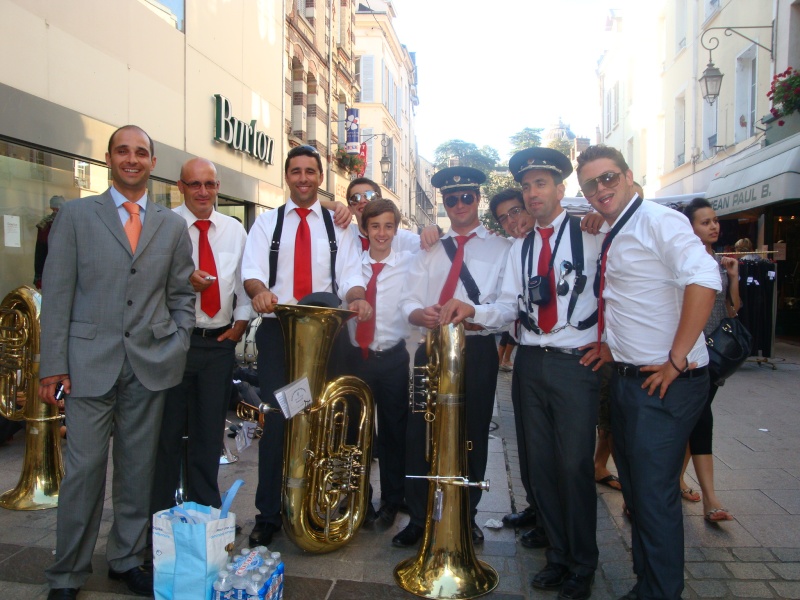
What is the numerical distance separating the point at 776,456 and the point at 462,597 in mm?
3586

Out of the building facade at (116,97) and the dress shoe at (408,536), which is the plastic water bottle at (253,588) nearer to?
the dress shoe at (408,536)

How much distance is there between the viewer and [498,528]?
3965mm

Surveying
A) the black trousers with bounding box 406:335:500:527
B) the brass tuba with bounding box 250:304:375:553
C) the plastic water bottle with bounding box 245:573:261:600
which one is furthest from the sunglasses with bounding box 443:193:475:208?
the plastic water bottle with bounding box 245:573:261:600

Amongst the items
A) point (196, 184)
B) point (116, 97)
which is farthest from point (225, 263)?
point (116, 97)

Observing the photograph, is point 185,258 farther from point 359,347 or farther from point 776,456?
point 776,456

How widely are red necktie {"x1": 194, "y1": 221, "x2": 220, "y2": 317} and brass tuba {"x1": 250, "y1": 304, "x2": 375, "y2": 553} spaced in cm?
56

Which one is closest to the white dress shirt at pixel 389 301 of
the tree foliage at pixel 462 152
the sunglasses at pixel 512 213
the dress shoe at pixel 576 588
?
the sunglasses at pixel 512 213

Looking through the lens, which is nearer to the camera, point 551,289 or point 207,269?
point 551,289

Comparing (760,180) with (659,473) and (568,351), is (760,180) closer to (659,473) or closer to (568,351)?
(568,351)

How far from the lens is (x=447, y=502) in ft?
10.0

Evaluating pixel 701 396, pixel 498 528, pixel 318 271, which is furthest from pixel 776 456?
pixel 318 271

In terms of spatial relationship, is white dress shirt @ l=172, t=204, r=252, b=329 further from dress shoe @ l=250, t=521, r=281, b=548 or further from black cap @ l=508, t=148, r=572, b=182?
black cap @ l=508, t=148, r=572, b=182

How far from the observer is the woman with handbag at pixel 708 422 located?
392 centimetres

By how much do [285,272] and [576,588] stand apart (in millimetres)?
2257
